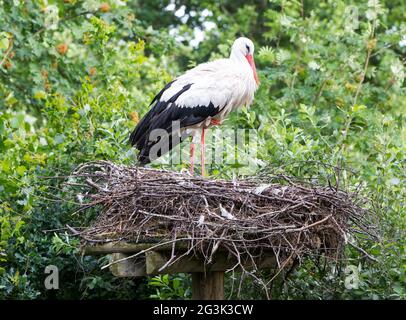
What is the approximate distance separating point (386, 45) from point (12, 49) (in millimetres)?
4229

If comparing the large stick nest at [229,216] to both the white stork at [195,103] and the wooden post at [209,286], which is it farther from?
the white stork at [195,103]

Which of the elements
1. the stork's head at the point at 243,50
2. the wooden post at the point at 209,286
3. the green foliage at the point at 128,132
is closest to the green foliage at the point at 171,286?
the green foliage at the point at 128,132

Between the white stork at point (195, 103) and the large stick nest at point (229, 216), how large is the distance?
132cm

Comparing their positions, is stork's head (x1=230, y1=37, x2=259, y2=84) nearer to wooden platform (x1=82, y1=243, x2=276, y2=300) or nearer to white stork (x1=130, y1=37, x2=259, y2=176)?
white stork (x1=130, y1=37, x2=259, y2=176)

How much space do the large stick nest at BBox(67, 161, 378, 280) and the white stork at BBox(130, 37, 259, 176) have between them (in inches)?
52.1

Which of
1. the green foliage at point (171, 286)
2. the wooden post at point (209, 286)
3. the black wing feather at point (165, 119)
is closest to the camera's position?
the wooden post at point (209, 286)

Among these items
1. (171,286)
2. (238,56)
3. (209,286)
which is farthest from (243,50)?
(209,286)

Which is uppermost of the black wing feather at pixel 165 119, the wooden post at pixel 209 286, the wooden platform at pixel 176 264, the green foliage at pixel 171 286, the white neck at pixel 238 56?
the white neck at pixel 238 56

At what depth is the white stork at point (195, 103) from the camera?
6.72m

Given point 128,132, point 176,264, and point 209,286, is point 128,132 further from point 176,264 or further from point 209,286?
point 176,264

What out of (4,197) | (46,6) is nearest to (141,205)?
(4,197)

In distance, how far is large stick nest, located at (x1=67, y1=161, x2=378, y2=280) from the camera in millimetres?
4688
